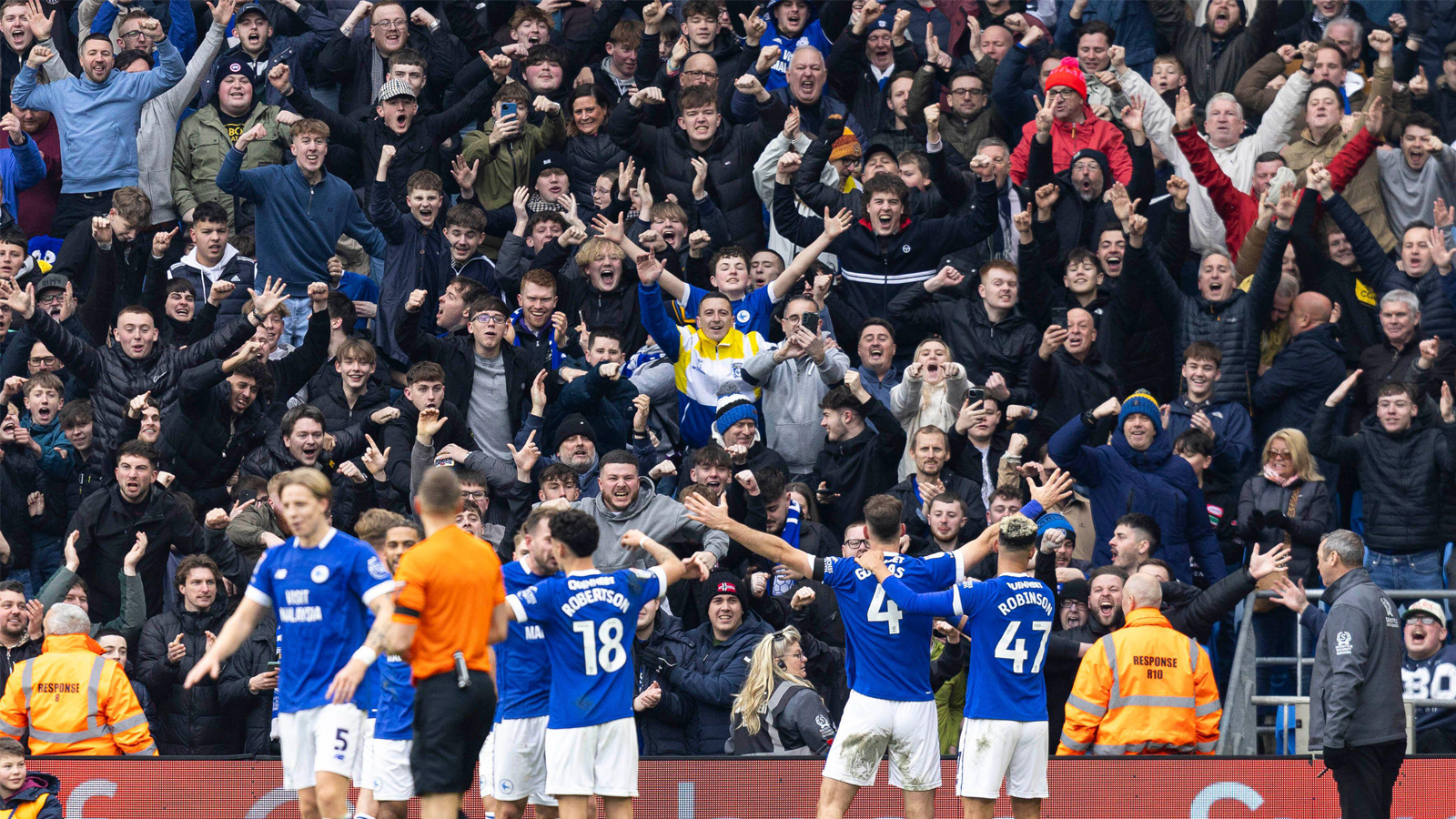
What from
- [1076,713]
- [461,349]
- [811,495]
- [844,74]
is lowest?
[1076,713]

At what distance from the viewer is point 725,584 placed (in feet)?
43.6

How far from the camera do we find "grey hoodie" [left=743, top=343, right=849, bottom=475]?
15.7 m

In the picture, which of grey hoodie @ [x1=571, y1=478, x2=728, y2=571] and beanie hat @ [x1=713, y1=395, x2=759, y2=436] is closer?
grey hoodie @ [x1=571, y1=478, x2=728, y2=571]

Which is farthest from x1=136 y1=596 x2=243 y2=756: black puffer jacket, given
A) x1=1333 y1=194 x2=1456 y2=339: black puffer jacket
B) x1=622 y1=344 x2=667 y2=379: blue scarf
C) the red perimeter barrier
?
x1=1333 y1=194 x2=1456 y2=339: black puffer jacket

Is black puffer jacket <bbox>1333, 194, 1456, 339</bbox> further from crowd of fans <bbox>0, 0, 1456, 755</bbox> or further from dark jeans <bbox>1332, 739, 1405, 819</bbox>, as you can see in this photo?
dark jeans <bbox>1332, 739, 1405, 819</bbox>

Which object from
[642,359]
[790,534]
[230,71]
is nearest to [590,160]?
[642,359]

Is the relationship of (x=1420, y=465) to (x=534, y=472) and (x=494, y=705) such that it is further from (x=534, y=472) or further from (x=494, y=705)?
(x=494, y=705)

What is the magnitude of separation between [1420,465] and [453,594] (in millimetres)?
8683

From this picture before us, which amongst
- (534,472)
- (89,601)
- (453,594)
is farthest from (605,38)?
(453,594)

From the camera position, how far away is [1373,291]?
17.0m

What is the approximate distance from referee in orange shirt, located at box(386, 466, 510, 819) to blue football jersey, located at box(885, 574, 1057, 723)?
295 cm

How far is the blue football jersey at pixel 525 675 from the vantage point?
11594 mm

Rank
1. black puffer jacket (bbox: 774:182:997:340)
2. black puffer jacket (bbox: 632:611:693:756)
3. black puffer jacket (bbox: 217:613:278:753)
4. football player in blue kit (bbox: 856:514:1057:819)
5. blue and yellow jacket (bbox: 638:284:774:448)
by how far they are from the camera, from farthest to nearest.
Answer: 1. black puffer jacket (bbox: 774:182:997:340)
2. blue and yellow jacket (bbox: 638:284:774:448)
3. black puffer jacket (bbox: 217:613:278:753)
4. black puffer jacket (bbox: 632:611:693:756)
5. football player in blue kit (bbox: 856:514:1057:819)

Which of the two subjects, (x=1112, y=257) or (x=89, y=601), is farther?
(x=1112, y=257)
